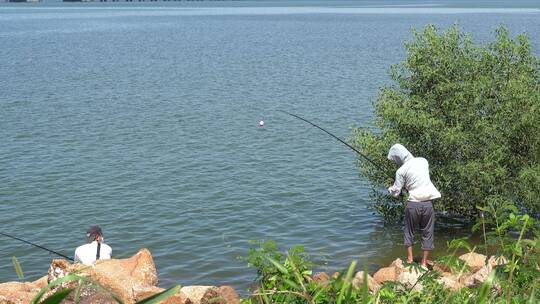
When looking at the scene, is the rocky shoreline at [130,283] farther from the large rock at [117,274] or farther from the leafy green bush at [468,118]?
the leafy green bush at [468,118]

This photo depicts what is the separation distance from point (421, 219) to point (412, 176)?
894mm

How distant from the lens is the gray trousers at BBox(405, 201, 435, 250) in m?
12.3

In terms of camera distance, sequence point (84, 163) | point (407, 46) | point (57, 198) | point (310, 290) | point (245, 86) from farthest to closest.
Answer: point (245, 86)
point (84, 163)
point (57, 198)
point (407, 46)
point (310, 290)

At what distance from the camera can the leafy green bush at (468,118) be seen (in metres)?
15.3

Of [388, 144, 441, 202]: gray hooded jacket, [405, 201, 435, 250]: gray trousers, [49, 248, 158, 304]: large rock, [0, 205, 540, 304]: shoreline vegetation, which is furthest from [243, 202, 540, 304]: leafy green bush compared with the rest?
[49, 248, 158, 304]: large rock

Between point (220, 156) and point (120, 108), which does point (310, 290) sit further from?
point (120, 108)

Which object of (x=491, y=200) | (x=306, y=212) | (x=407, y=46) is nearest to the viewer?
(x=491, y=200)

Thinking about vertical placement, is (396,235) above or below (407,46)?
below

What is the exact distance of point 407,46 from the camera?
16062 millimetres

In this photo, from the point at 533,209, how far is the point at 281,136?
1304 cm

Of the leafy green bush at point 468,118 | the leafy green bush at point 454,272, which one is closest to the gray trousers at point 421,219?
the leafy green bush at point 468,118

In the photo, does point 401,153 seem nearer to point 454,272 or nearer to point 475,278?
point 475,278

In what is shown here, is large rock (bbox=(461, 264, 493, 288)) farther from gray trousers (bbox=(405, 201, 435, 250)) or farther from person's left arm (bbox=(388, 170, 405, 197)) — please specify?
person's left arm (bbox=(388, 170, 405, 197))

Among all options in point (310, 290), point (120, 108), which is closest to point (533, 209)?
point (310, 290)
